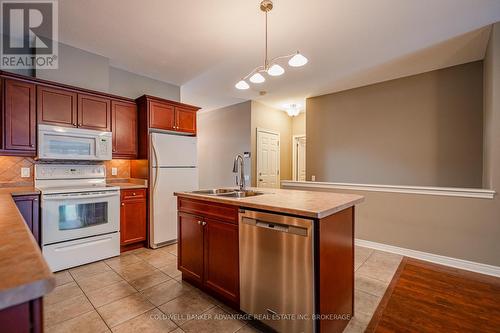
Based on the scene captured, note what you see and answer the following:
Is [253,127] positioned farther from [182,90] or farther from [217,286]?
[217,286]

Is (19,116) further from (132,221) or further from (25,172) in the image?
(132,221)

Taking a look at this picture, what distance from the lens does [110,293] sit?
87.5 inches

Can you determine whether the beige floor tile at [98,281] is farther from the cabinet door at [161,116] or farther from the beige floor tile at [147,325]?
the cabinet door at [161,116]

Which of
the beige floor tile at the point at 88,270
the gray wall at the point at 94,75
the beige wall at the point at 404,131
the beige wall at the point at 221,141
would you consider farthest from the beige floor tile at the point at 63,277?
the beige wall at the point at 404,131

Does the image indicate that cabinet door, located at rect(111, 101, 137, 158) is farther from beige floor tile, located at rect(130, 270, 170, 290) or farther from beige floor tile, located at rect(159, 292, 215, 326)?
beige floor tile, located at rect(159, 292, 215, 326)

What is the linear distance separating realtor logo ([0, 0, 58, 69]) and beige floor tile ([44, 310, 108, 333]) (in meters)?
2.92

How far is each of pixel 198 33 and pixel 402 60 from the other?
291 cm

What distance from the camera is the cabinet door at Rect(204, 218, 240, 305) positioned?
74.4 inches

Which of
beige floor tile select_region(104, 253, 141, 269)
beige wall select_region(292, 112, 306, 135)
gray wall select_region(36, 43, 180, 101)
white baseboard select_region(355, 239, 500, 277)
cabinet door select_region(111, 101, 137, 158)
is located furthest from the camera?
beige wall select_region(292, 112, 306, 135)

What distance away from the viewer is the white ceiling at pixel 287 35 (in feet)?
7.50

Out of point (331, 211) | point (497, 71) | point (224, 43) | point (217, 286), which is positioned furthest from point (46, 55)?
point (497, 71)

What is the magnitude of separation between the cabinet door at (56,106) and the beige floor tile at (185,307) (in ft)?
8.34

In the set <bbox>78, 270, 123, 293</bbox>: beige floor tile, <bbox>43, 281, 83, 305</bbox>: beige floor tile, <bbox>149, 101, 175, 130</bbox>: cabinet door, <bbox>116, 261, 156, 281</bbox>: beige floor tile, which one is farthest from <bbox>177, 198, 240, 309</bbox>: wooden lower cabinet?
<bbox>149, 101, 175, 130</bbox>: cabinet door

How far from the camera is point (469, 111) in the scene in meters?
3.48
